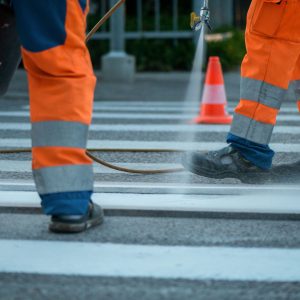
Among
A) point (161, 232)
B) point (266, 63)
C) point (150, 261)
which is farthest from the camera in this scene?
point (266, 63)

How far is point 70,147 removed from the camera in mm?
3514

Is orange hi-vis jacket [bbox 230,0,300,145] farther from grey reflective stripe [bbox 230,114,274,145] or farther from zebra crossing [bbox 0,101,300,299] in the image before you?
zebra crossing [bbox 0,101,300,299]

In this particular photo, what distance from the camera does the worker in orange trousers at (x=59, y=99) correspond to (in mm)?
3463

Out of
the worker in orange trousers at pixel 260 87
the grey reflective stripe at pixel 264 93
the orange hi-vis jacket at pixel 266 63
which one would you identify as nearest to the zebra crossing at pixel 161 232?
the worker in orange trousers at pixel 260 87

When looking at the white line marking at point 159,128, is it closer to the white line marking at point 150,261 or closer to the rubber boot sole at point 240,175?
the rubber boot sole at point 240,175

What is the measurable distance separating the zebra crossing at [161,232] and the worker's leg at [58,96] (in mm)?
211

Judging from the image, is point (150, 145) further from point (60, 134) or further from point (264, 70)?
point (60, 134)

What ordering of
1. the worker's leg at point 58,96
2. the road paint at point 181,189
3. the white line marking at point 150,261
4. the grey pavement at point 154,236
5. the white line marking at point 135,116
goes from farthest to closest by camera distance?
1. the white line marking at point 135,116
2. the road paint at point 181,189
3. the worker's leg at point 58,96
4. the white line marking at point 150,261
5. the grey pavement at point 154,236

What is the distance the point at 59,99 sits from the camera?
3496 millimetres

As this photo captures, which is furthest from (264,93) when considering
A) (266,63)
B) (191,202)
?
(191,202)

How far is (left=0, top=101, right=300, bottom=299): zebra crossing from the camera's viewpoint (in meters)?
3.15

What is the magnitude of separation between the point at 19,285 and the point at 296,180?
2.14m

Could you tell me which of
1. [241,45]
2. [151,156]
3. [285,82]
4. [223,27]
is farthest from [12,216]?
[223,27]

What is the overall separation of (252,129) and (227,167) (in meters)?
0.24
